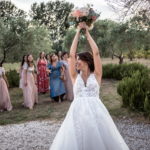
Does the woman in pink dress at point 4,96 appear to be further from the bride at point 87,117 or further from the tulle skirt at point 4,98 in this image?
the bride at point 87,117

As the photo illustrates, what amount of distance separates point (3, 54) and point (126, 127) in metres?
15.1

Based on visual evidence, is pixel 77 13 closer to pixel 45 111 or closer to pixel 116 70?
pixel 45 111

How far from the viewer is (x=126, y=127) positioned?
827 cm

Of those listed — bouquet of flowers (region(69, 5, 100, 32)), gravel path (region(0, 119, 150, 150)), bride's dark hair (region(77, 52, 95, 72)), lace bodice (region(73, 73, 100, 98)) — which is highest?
bouquet of flowers (region(69, 5, 100, 32))

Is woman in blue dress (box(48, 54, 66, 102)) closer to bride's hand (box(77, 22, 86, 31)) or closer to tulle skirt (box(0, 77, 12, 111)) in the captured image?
tulle skirt (box(0, 77, 12, 111))

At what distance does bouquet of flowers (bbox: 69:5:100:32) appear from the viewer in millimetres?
4773

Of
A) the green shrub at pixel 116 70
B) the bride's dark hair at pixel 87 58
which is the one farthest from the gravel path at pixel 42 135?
the green shrub at pixel 116 70

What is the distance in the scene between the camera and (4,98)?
12.3 m

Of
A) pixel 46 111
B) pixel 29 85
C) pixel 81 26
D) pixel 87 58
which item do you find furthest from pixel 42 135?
pixel 29 85

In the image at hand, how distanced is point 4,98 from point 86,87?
8.08 meters

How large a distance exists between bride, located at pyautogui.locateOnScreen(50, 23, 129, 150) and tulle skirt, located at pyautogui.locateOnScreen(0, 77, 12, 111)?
7.82m

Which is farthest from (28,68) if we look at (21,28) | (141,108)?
(21,28)

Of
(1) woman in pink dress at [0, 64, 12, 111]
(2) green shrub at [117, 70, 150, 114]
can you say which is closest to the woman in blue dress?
(1) woman in pink dress at [0, 64, 12, 111]

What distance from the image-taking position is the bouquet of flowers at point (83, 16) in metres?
4.77
